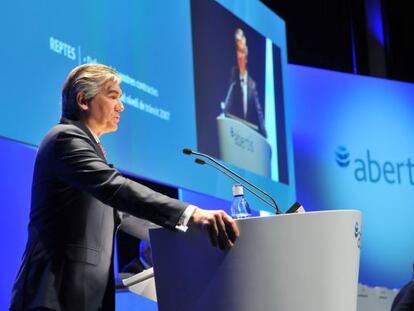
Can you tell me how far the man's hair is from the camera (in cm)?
214

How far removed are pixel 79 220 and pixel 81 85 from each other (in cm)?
42

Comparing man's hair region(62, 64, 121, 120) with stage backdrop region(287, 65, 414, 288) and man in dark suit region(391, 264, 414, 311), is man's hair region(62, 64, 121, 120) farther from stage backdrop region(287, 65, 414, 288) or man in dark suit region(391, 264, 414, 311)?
stage backdrop region(287, 65, 414, 288)

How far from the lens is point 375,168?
23.0ft

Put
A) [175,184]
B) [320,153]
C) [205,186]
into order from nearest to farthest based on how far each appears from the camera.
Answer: [175,184] → [205,186] → [320,153]

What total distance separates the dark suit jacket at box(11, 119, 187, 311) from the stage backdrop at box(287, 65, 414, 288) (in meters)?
4.85

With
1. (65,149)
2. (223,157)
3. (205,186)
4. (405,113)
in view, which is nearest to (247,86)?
(223,157)

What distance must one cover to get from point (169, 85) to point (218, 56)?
826 mm

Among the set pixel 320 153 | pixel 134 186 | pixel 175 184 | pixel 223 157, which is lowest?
pixel 134 186

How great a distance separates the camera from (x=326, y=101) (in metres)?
6.99

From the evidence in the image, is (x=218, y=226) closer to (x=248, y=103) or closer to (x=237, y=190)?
(x=237, y=190)

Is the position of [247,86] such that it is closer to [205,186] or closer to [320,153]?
[205,186]

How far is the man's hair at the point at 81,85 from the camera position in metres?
2.14

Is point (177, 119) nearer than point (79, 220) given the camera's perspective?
No

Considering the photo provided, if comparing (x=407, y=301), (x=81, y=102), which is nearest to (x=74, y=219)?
(x=81, y=102)
